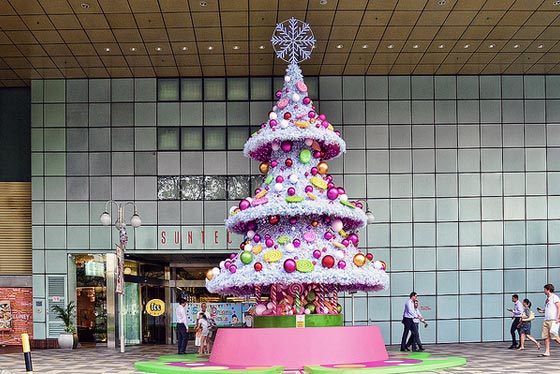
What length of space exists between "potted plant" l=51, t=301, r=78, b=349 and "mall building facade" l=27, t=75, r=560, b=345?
19.2 inches

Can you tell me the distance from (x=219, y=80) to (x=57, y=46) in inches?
235

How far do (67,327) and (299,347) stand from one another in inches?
685

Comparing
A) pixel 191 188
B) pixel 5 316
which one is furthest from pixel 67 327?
pixel 191 188

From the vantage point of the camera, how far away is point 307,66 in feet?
91.2

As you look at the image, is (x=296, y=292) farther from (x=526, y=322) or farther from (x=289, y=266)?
(x=526, y=322)

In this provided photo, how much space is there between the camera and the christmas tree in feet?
43.4

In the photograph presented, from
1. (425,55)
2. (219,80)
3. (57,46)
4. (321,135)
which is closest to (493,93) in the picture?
(425,55)

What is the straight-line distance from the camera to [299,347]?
1223 cm

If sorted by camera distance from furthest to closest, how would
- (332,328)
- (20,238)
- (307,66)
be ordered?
(20,238) < (307,66) < (332,328)

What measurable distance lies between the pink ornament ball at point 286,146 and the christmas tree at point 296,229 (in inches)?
0.7

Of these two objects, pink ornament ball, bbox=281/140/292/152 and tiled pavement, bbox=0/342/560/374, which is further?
tiled pavement, bbox=0/342/560/374

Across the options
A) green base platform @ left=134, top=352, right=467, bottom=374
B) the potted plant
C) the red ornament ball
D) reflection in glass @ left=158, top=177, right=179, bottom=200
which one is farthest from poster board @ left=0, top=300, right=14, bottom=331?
the red ornament ball

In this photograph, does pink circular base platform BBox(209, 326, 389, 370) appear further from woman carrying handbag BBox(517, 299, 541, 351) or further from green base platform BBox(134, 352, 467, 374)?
woman carrying handbag BBox(517, 299, 541, 351)

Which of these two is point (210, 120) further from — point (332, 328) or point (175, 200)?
point (332, 328)
